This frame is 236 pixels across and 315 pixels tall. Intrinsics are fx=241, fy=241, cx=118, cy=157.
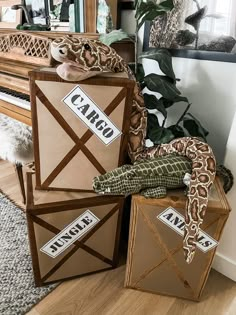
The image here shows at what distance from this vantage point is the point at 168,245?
3.21 feet

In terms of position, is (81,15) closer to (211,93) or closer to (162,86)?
(162,86)

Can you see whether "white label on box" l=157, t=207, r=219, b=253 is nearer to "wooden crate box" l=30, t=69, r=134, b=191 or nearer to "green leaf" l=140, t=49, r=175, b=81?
"wooden crate box" l=30, t=69, r=134, b=191

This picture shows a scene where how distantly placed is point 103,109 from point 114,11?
30.1 inches

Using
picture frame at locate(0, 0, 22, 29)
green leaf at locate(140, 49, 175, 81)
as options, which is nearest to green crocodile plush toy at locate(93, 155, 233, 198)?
green leaf at locate(140, 49, 175, 81)

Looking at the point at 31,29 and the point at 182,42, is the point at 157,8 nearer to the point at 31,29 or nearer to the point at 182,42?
the point at 182,42

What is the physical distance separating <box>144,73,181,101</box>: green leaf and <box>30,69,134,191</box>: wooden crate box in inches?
8.1

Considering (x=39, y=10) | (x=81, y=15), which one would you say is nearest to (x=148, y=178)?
(x=81, y=15)

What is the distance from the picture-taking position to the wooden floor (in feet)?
3.42

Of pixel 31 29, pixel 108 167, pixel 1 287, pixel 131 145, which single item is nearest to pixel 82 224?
pixel 108 167

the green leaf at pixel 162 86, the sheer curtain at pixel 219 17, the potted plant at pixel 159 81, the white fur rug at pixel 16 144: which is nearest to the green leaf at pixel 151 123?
the potted plant at pixel 159 81

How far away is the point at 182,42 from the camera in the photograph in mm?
1241

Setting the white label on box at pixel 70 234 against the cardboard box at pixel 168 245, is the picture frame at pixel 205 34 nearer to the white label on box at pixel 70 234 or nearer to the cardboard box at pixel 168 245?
the cardboard box at pixel 168 245

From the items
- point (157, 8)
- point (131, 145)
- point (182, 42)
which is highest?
point (157, 8)

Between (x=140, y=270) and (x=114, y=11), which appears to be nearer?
(x=140, y=270)
